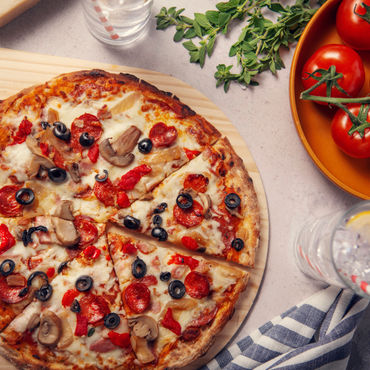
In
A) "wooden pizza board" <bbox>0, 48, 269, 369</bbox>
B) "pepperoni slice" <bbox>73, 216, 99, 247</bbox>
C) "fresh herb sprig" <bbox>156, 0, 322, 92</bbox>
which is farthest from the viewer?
"fresh herb sprig" <bbox>156, 0, 322, 92</bbox>

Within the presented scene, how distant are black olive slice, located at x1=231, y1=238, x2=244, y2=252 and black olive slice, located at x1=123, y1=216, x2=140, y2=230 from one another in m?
0.71

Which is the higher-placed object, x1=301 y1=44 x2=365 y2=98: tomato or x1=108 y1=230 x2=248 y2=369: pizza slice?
x1=301 y1=44 x2=365 y2=98: tomato

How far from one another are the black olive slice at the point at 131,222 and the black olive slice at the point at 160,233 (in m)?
0.13


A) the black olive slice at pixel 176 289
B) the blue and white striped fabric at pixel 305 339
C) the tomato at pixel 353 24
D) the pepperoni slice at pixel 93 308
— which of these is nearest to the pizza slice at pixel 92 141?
the pepperoni slice at pixel 93 308

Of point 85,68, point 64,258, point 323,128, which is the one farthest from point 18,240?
point 323,128

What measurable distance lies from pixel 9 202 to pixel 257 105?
2.06m

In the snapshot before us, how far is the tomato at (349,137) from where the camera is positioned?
321cm

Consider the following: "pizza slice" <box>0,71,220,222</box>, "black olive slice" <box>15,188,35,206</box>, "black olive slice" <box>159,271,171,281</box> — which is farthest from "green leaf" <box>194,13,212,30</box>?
"black olive slice" <box>159,271,171,281</box>

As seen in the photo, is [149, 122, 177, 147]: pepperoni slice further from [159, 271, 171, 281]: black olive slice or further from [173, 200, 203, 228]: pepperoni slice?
[159, 271, 171, 281]: black olive slice

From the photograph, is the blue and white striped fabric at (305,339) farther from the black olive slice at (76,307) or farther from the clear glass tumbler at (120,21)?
Answer: the clear glass tumbler at (120,21)

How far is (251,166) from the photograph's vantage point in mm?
3549

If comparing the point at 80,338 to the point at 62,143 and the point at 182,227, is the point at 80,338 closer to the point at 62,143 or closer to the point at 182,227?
the point at 182,227

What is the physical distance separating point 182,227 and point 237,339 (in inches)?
39.8

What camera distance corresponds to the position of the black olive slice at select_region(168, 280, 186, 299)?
125 inches
